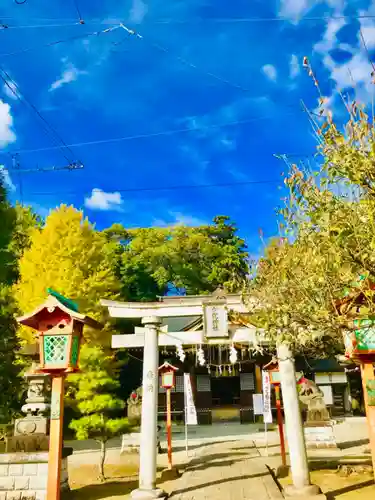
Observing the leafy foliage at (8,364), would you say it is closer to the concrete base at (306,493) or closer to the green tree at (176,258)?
the green tree at (176,258)

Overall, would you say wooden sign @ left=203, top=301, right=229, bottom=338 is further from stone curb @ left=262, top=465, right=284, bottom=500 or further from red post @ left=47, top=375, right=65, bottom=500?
red post @ left=47, top=375, right=65, bottom=500

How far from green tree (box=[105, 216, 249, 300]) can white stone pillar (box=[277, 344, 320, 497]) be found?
21.5 metres

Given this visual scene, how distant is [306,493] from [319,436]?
8.40 metres

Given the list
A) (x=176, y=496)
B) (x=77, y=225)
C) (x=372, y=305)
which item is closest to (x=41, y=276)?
(x=77, y=225)

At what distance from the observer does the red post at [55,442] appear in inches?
278

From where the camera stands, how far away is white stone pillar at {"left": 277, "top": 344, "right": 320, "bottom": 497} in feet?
29.0

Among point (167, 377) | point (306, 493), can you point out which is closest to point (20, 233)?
point (167, 377)

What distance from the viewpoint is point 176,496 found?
9211 millimetres

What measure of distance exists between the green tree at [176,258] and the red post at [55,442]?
2299cm

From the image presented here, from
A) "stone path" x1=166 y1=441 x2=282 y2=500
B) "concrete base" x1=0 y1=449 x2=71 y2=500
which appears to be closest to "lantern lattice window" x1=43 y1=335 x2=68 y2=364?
"concrete base" x1=0 y1=449 x2=71 y2=500

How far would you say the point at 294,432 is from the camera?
9188 millimetres

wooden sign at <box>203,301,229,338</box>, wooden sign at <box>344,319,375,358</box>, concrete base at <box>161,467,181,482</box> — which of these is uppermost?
wooden sign at <box>203,301,229,338</box>

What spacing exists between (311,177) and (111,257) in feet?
89.3

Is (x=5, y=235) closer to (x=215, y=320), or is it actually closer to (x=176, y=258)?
(x=176, y=258)
